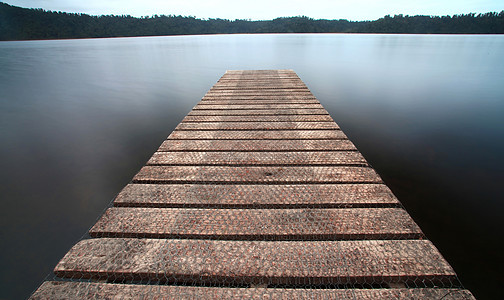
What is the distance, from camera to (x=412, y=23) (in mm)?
69812

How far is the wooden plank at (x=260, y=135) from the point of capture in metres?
2.94

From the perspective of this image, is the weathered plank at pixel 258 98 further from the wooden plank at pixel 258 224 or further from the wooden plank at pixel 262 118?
the wooden plank at pixel 258 224

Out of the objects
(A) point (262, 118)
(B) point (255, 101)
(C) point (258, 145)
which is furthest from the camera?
(B) point (255, 101)

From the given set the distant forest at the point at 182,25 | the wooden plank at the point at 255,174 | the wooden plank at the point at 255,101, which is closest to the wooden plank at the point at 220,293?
the wooden plank at the point at 255,174

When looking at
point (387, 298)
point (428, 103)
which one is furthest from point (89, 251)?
point (428, 103)

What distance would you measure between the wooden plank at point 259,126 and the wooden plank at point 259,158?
775 millimetres

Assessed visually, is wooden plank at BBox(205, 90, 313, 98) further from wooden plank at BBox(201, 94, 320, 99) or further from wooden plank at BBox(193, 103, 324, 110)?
wooden plank at BBox(193, 103, 324, 110)

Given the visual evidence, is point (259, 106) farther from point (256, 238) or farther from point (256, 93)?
point (256, 238)

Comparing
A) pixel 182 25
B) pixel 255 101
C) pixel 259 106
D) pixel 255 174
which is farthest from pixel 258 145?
pixel 182 25

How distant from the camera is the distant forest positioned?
5272cm

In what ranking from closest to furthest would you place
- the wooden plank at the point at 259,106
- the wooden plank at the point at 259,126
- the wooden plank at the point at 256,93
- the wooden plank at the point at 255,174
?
the wooden plank at the point at 255,174 → the wooden plank at the point at 259,126 → the wooden plank at the point at 259,106 → the wooden plank at the point at 256,93

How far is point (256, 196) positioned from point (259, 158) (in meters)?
0.66

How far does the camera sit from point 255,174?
7.08 ft

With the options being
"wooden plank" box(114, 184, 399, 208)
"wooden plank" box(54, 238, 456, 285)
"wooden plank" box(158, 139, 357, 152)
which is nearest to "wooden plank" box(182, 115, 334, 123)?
"wooden plank" box(158, 139, 357, 152)
